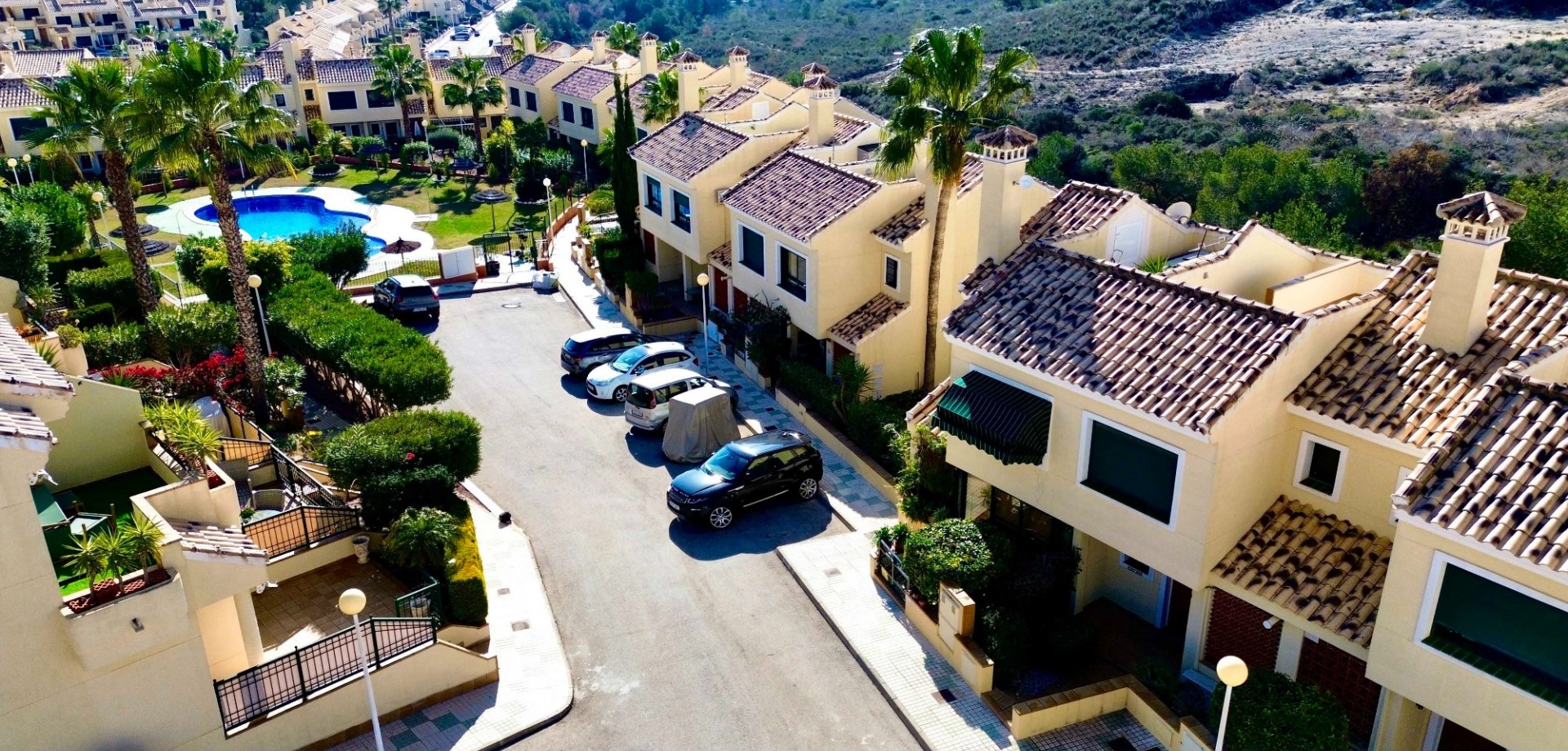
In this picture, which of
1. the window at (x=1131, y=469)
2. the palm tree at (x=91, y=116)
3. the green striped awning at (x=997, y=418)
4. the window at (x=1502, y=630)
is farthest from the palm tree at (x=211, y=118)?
the window at (x=1502, y=630)

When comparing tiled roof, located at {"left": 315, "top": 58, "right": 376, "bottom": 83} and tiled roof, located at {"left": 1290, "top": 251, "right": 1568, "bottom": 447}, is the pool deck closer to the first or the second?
tiled roof, located at {"left": 315, "top": 58, "right": 376, "bottom": 83}

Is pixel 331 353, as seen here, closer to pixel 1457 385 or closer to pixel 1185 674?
pixel 1185 674

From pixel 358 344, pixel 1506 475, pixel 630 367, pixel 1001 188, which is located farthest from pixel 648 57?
pixel 1506 475

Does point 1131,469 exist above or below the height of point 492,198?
above

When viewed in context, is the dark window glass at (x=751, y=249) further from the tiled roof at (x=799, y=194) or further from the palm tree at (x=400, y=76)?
the palm tree at (x=400, y=76)

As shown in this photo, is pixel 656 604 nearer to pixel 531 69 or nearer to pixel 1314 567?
pixel 1314 567

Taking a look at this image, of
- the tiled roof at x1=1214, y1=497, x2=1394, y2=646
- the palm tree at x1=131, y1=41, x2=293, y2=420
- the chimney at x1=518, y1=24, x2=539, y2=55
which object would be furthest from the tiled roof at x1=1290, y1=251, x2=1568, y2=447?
the chimney at x1=518, y1=24, x2=539, y2=55

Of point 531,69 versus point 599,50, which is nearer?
point 599,50

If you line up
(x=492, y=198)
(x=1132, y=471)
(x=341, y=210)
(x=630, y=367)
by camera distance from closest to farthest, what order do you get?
(x=1132, y=471) < (x=630, y=367) < (x=492, y=198) < (x=341, y=210)
